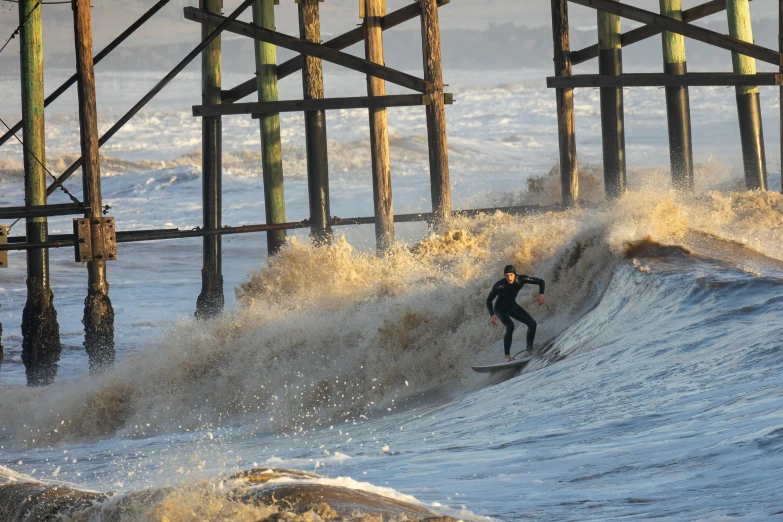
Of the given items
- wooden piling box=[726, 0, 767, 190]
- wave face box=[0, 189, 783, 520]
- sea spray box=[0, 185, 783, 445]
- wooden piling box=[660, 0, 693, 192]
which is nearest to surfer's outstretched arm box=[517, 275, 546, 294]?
wave face box=[0, 189, 783, 520]

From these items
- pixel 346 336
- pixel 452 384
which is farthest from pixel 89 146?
pixel 452 384

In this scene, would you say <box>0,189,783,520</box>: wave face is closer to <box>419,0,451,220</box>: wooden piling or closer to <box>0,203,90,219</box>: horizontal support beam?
<box>419,0,451,220</box>: wooden piling

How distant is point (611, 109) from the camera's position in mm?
15008

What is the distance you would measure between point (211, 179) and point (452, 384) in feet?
17.3

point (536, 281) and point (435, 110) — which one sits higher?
point (435, 110)

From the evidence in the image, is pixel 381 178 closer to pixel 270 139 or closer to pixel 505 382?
pixel 270 139

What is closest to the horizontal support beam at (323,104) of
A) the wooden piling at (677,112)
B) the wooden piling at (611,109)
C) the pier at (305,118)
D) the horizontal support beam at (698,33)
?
the pier at (305,118)

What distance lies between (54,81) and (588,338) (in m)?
62.3

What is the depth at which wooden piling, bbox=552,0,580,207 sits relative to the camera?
14.7 meters

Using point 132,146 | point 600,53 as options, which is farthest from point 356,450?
point 132,146

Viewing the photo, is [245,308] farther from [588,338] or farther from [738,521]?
[738,521]

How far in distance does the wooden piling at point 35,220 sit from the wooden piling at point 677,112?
7.79 metres

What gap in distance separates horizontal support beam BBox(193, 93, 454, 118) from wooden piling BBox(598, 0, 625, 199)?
249cm

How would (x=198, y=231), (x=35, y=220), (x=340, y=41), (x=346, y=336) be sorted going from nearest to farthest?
(x=346, y=336)
(x=35, y=220)
(x=198, y=231)
(x=340, y=41)
